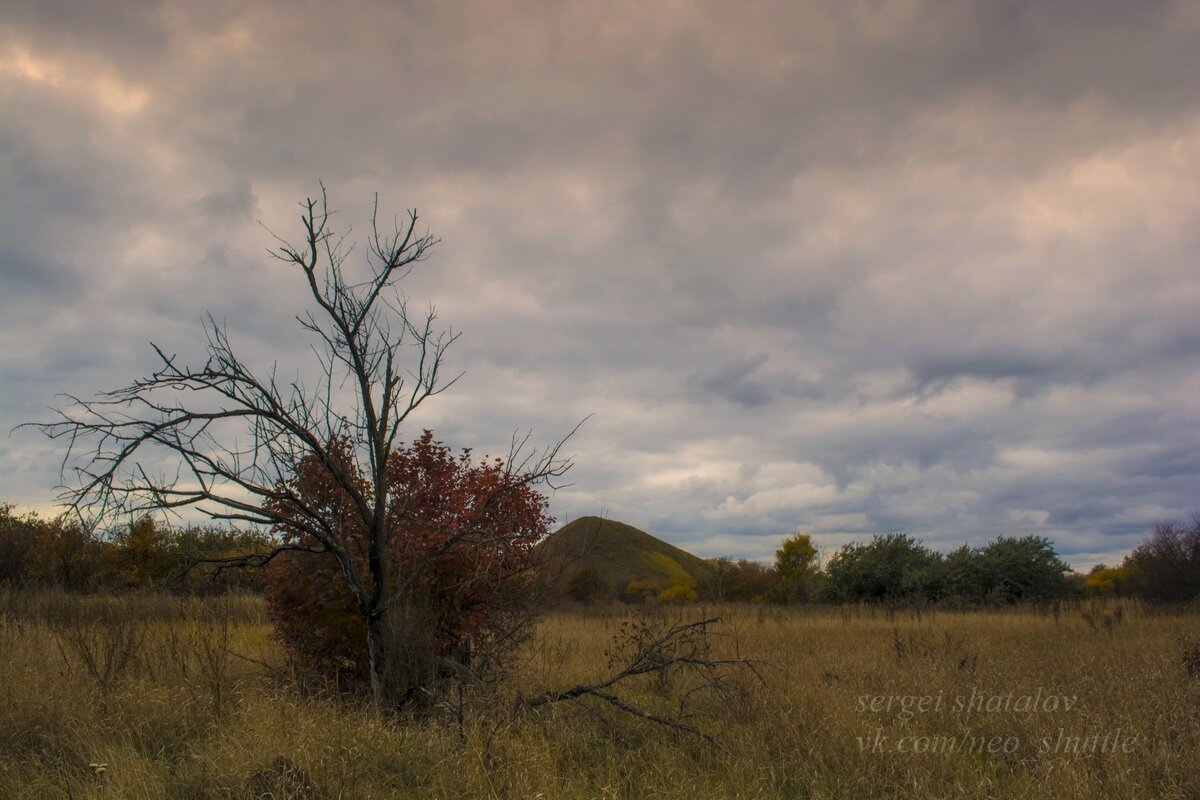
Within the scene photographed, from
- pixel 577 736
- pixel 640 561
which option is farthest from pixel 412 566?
pixel 640 561

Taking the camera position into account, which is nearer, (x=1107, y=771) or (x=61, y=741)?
(x=1107, y=771)

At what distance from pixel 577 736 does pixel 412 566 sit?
254 centimetres

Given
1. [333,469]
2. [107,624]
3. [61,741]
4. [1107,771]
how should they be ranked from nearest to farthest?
[1107,771] → [61,741] → [333,469] → [107,624]

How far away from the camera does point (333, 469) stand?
286 inches

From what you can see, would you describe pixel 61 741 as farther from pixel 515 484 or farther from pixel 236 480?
pixel 515 484

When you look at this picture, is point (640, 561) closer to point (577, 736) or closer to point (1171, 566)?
point (1171, 566)

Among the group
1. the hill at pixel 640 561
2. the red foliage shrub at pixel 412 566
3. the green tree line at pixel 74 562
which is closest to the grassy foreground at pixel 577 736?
the red foliage shrub at pixel 412 566

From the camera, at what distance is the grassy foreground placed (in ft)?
19.0

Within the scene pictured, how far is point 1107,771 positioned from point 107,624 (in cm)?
1090

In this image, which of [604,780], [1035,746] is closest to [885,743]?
[1035,746]

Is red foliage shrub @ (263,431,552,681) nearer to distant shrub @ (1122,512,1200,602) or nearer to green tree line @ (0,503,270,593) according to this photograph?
green tree line @ (0,503,270,593)

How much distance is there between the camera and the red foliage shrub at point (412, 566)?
816 centimetres

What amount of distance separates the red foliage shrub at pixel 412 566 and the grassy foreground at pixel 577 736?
68 centimetres

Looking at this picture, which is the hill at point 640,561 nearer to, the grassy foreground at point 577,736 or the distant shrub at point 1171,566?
the distant shrub at point 1171,566
